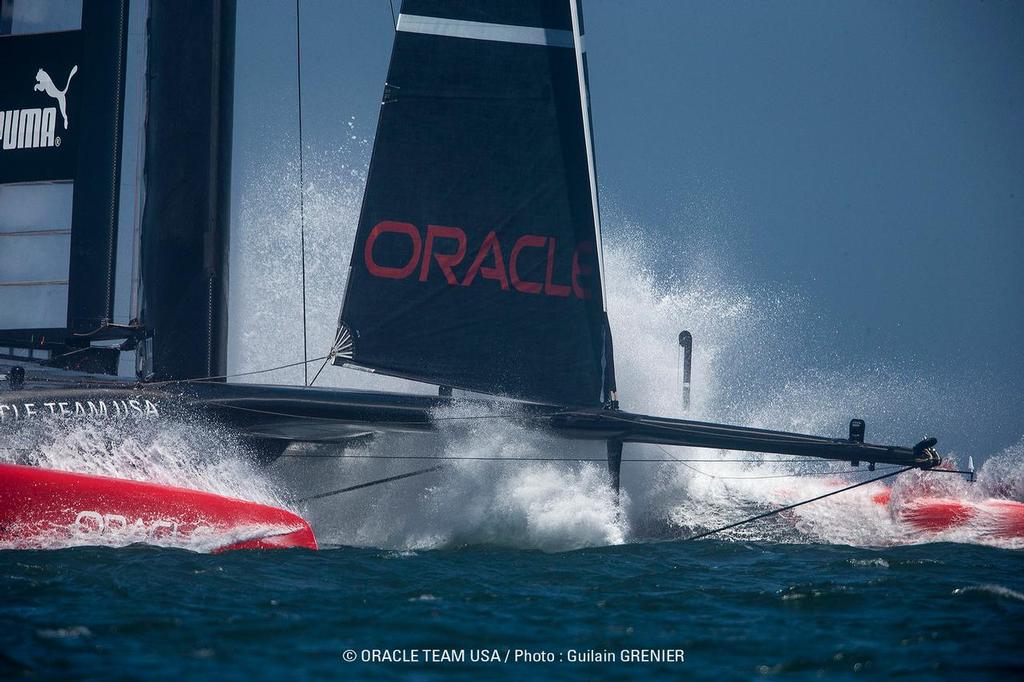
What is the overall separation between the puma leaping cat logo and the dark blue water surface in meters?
3.94

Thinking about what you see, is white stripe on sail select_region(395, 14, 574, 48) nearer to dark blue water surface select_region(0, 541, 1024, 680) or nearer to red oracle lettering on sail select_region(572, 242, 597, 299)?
red oracle lettering on sail select_region(572, 242, 597, 299)

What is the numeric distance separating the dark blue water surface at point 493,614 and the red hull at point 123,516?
0.27 meters

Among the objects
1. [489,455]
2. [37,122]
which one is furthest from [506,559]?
[37,122]

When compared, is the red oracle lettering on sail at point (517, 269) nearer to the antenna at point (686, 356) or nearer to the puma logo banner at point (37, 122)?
the antenna at point (686, 356)

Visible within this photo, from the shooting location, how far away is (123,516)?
661 centimetres

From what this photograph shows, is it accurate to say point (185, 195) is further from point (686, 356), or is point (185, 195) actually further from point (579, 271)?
point (686, 356)

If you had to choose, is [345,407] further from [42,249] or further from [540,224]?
[42,249]

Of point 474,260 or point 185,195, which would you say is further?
point 185,195

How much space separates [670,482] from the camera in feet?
26.9

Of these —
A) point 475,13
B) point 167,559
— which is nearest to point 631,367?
→ point 475,13

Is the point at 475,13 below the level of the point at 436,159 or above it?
above

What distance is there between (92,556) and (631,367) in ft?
16.5

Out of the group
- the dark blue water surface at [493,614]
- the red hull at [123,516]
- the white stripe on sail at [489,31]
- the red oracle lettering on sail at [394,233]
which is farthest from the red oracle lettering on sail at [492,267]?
the red hull at [123,516]

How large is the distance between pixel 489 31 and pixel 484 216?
4.58 ft
